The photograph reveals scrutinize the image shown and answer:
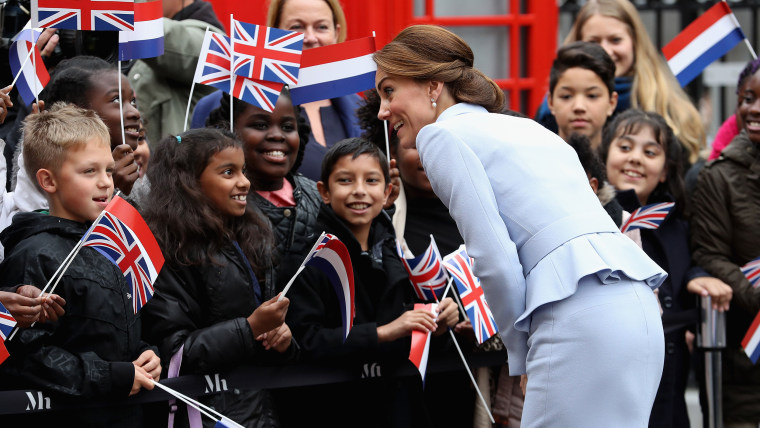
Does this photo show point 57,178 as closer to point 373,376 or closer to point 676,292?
point 373,376

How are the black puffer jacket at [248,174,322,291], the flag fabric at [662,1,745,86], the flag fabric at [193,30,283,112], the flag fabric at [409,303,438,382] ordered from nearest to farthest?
the flag fabric at [409,303,438,382] < the black puffer jacket at [248,174,322,291] < the flag fabric at [193,30,283,112] < the flag fabric at [662,1,745,86]

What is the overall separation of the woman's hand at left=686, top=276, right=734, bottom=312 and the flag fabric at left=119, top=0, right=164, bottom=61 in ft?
8.73

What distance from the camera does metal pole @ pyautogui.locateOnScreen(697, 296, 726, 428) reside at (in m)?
5.23

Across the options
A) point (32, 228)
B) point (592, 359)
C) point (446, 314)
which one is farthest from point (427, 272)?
point (32, 228)

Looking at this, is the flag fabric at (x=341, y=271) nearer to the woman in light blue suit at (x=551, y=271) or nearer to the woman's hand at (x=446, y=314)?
the woman's hand at (x=446, y=314)

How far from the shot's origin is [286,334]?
162 inches

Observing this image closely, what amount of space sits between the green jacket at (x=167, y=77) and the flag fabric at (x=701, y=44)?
8.07ft

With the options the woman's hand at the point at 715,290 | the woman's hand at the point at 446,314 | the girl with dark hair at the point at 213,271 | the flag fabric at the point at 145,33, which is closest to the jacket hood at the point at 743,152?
the woman's hand at the point at 715,290

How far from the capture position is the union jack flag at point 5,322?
11.3 feet

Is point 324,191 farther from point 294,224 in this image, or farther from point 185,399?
point 185,399

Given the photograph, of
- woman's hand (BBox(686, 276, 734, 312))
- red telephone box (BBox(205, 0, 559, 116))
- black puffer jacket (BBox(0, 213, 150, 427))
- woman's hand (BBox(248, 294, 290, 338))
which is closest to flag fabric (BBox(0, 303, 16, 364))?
black puffer jacket (BBox(0, 213, 150, 427))

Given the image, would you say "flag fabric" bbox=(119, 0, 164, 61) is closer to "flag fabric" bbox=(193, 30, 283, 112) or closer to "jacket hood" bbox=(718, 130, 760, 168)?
"flag fabric" bbox=(193, 30, 283, 112)

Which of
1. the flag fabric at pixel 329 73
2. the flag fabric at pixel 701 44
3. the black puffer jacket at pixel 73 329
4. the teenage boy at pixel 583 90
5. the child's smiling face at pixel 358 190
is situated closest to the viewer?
the black puffer jacket at pixel 73 329

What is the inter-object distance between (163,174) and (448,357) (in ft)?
4.53
